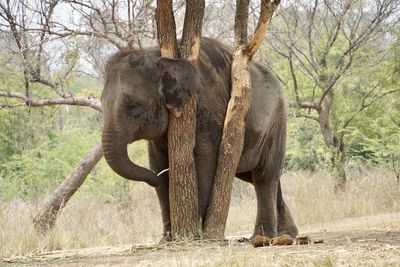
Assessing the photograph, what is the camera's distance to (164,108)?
9.43 meters

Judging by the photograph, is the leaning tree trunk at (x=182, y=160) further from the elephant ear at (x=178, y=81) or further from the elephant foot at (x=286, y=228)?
the elephant foot at (x=286, y=228)

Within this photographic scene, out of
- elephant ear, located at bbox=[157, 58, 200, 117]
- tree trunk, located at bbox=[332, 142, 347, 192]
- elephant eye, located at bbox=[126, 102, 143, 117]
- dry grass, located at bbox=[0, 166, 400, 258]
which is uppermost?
elephant ear, located at bbox=[157, 58, 200, 117]

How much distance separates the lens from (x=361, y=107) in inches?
776

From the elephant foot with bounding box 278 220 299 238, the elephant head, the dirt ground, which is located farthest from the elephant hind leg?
the dirt ground

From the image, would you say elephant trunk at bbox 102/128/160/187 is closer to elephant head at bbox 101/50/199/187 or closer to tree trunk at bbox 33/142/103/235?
elephant head at bbox 101/50/199/187

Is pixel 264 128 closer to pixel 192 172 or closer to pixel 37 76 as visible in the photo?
pixel 192 172

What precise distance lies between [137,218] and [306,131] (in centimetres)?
1077

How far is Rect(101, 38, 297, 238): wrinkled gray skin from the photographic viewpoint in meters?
9.20

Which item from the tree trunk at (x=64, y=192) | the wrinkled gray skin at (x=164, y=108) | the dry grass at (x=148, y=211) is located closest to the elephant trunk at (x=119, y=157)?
the wrinkled gray skin at (x=164, y=108)

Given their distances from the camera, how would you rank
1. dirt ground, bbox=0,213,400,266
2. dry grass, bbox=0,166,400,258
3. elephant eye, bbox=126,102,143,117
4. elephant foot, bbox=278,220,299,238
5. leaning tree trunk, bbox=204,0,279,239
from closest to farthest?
dirt ground, bbox=0,213,400,266 < elephant eye, bbox=126,102,143,117 < leaning tree trunk, bbox=204,0,279,239 < elephant foot, bbox=278,220,299,238 < dry grass, bbox=0,166,400,258

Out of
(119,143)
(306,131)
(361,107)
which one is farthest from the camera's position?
(306,131)

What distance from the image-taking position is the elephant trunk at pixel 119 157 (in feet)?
29.9

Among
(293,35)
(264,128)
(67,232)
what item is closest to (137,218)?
(67,232)

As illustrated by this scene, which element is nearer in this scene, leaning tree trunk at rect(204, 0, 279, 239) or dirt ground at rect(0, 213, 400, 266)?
dirt ground at rect(0, 213, 400, 266)
